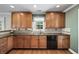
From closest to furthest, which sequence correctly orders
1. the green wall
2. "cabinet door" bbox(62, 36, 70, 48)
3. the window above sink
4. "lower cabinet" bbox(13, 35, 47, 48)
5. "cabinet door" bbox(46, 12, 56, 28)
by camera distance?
the green wall
"cabinet door" bbox(62, 36, 70, 48)
"lower cabinet" bbox(13, 35, 47, 48)
"cabinet door" bbox(46, 12, 56, 28)
the window above sink

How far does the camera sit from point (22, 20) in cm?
776

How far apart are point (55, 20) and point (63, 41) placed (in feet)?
4.67

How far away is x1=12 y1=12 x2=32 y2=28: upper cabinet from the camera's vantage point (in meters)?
7.74

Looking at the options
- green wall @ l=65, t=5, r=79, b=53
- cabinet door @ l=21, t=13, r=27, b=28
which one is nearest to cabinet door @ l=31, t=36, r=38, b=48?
cabinet door @ l=21, t=13, r=27, b=28

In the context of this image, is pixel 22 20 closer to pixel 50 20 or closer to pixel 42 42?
pixel 50 20

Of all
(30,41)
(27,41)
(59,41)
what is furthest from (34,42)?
(59,41)

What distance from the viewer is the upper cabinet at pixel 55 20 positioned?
7727mm

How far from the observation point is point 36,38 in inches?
274

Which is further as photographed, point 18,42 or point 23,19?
point 23,19

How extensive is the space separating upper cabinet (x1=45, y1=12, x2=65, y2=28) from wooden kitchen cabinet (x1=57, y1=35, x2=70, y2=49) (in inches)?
41.2

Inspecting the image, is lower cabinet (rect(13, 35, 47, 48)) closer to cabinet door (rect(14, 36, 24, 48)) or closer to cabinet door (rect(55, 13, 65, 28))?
cabinet door (rect(14, 36, 24, 48))

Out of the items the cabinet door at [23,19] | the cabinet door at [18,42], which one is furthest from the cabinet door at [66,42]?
the cabinet door at [23,19]

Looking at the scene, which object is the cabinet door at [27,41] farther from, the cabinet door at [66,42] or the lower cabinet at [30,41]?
the cabinet door at [66,42]
